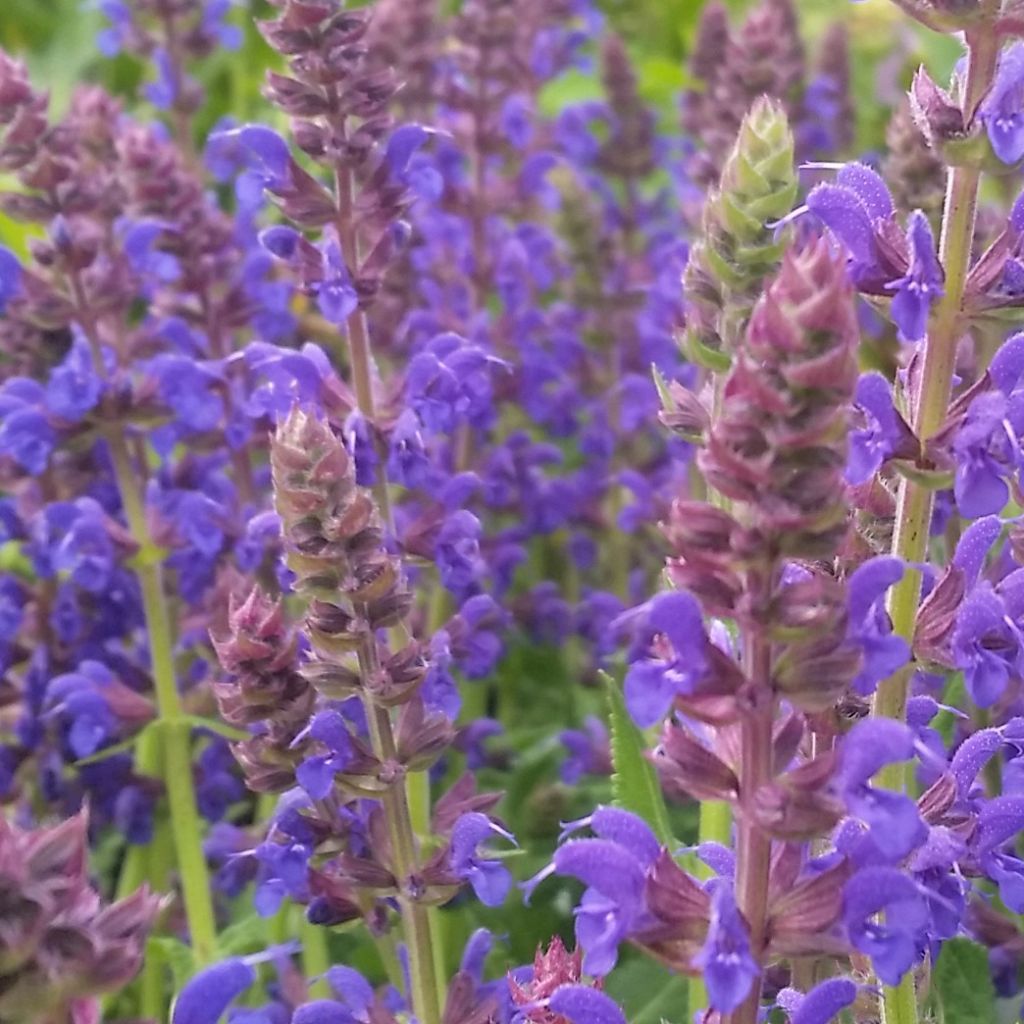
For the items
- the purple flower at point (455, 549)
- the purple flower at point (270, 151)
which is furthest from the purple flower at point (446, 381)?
the purple flower at point (270, 151)

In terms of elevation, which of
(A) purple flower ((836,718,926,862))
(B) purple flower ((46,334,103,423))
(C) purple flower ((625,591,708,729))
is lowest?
(B) purple flower ((46,334,103,423))

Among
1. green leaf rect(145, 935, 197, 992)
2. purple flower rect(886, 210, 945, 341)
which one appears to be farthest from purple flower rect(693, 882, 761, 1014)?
green leaf rect(145, 935, 197, 992)

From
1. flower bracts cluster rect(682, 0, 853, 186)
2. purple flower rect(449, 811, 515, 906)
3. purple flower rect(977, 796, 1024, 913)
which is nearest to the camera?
purple flower rect(977, 796, 1024, 913)

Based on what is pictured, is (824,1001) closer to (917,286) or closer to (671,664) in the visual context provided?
(671,664)

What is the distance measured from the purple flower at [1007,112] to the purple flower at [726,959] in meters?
0.72

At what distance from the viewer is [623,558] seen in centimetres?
329

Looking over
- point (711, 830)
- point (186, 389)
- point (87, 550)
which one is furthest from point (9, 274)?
point (711, 830)

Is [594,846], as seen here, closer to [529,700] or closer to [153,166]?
[153,166]

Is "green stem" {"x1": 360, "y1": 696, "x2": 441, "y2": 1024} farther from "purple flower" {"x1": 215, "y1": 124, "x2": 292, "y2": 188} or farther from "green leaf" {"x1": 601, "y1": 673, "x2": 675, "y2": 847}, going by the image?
"purple flower" {"x1": 215, "y1": 124, "x2": 292, "y2": 188}

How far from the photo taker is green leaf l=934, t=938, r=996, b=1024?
187 cm

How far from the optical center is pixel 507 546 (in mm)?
2900

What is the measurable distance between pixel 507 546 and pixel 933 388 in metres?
1.53

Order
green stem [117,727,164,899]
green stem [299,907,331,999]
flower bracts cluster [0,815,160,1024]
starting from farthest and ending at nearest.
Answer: green stem [117,727,164,899] < green stem [299,907,331,999] < flower bracts cluster [0,815,160,1024]

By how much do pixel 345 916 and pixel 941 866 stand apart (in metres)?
0.67
